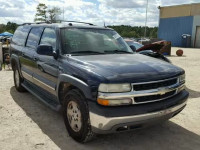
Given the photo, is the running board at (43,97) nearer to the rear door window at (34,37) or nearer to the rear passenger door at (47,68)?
the rear passenger door at (47,68)

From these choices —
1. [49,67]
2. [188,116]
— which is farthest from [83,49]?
[188,116]

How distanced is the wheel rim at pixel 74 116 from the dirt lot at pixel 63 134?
27 cm

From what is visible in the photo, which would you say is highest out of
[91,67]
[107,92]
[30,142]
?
[91,67]

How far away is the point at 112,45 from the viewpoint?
4.58 metres

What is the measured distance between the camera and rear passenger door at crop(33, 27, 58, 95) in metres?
4.13

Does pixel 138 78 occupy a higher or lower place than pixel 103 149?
higher

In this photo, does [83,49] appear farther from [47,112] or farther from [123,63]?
[47,112]

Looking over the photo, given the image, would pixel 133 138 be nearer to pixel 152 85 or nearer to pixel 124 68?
pixel 152 85

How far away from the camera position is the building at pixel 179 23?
123 feet

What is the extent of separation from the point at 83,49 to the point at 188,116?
2.64 metres

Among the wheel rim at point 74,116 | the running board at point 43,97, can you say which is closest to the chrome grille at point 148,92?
the wheel rim at point 74,116

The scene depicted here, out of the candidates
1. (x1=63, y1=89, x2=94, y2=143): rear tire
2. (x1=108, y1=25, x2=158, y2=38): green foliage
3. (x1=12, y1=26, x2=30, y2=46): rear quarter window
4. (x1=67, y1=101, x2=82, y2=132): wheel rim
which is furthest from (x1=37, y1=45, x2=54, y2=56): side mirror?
(x1=108, y1=25, x2=158, y2=38): green foliage

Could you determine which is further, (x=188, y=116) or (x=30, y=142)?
(x=188, y=116)

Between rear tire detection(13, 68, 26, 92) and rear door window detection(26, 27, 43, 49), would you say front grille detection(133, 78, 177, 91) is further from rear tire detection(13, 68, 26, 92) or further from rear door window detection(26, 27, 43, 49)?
rear tire detection(13, 68, 26, 92)
